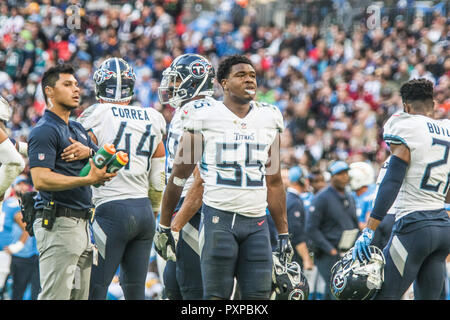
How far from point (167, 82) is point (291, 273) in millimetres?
1962

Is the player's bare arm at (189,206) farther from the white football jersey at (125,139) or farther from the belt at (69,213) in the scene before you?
the belt at (69,213)

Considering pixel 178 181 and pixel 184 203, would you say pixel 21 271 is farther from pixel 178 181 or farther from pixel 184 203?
pixel 178 181

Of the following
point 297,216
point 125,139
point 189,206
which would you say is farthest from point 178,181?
point 297,216

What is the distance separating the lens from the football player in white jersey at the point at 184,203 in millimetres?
5637

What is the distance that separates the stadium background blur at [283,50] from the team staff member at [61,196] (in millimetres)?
8536

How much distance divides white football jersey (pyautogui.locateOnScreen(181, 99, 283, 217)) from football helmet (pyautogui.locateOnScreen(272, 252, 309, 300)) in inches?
21.9

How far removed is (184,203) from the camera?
18.6 feet

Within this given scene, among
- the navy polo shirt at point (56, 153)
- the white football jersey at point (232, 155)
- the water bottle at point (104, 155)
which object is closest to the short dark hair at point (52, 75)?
the navy polo shirt at point (56, 153)

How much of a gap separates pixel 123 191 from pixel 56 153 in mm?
802

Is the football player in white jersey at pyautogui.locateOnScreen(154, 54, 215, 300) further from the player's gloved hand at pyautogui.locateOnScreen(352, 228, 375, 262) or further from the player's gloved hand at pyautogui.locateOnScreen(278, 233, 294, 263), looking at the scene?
the player's gloved hand at pyautogui.locateOnScreen(352, 228, 375, 262)
